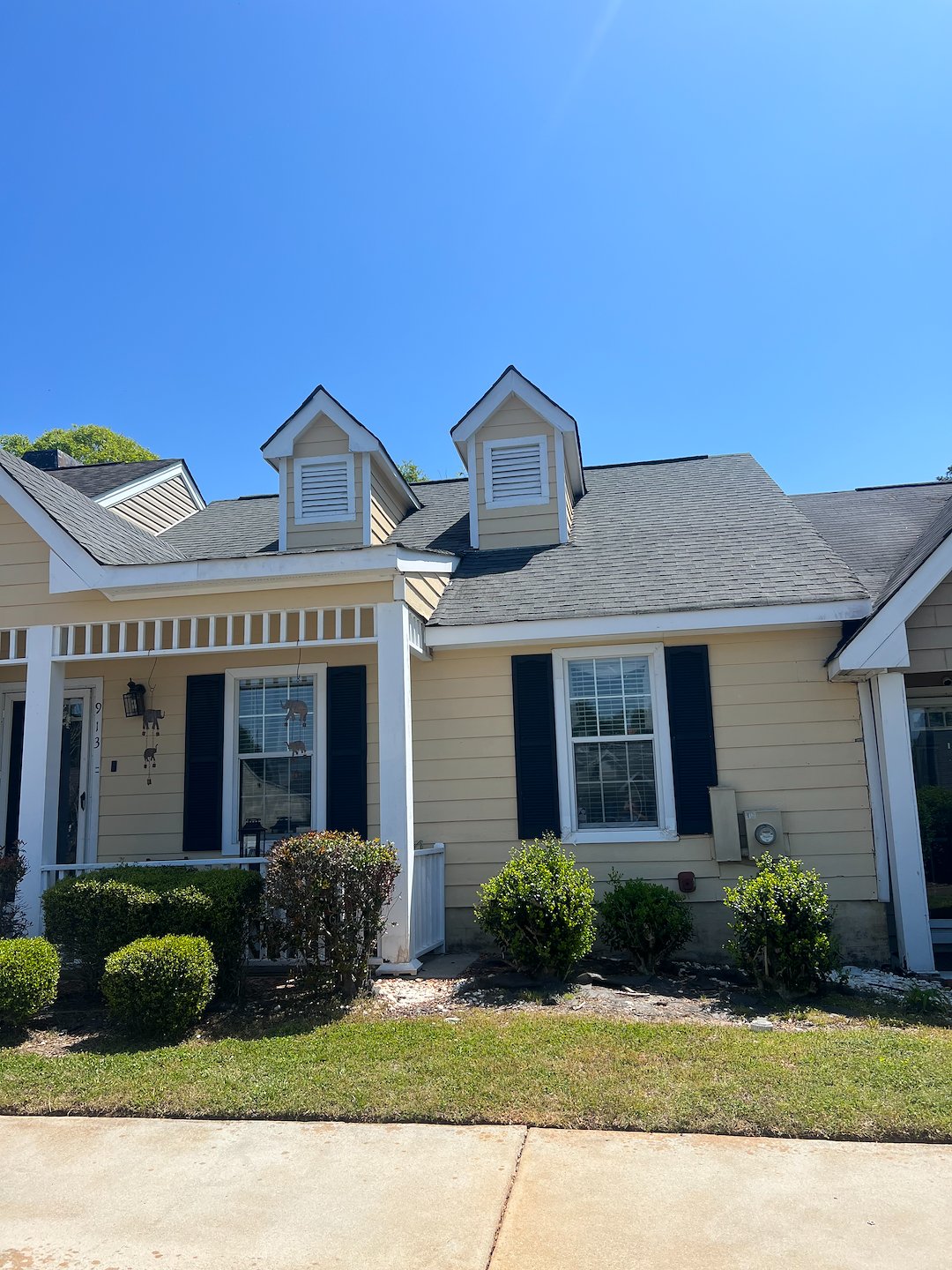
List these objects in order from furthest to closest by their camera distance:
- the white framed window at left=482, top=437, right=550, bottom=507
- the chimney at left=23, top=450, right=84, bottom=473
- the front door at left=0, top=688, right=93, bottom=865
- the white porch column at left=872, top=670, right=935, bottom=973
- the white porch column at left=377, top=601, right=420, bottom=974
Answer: the chimney at left=23, top=450, right=84, bottom=473, the white framed window at left=482, top=437, right=550, bottom=507, the front door at left=0, top=688, right=93, bottom=865, the white porch column at left=872, top=670, right=935, bottom=973, the white porch column at left=377, top=601, right=420, bottom=974

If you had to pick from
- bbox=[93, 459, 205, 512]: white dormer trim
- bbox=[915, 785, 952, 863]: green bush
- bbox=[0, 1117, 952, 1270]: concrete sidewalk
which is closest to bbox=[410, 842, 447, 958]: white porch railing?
bbox=[0, 1117, 952, 1270]: concrete sidewalk

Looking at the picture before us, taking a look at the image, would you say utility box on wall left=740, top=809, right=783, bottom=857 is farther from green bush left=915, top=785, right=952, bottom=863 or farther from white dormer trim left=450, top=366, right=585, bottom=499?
white dormer trim left=450, top=366, right=585, bottom=499

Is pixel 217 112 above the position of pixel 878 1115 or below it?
above

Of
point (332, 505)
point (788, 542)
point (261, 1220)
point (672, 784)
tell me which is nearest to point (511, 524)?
point (332, 505)

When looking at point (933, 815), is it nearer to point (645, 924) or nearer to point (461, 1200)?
point (645, 924)

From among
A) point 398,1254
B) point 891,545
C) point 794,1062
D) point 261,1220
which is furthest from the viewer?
point 891,545

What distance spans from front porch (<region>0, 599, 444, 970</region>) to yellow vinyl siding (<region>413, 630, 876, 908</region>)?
0.50 meters

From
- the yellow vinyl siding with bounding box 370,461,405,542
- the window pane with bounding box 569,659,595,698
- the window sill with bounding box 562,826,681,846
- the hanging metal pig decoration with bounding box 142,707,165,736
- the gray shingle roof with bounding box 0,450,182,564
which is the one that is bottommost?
the window sill with bounding box 562,826,681,846

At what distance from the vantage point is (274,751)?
9031 mm

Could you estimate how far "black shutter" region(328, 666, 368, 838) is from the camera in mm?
8641

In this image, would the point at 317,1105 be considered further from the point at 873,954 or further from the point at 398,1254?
the point at 873,954

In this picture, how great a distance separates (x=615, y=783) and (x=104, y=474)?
892 cm

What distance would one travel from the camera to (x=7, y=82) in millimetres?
9391

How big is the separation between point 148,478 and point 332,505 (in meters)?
3.60
